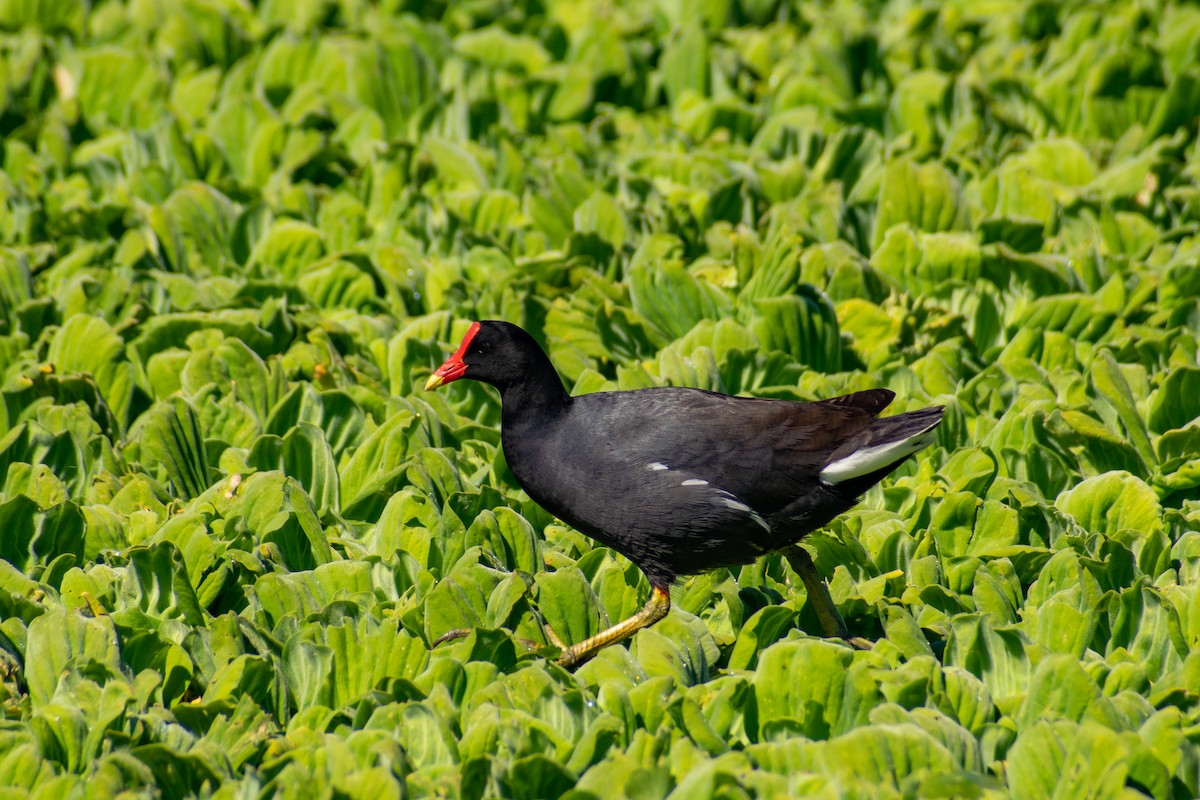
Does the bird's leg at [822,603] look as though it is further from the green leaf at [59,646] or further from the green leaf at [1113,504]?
the green leaf at [59,646]

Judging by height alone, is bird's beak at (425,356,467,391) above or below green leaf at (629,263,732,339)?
above

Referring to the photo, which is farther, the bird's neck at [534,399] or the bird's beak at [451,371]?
the bird's beak at [451,371]

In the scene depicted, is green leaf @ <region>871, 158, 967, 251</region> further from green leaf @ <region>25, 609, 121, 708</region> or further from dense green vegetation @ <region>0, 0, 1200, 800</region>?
green leaf @ <region>25, 609, 121, 708</region>

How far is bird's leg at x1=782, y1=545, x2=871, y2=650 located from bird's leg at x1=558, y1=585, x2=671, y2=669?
1.12 ft

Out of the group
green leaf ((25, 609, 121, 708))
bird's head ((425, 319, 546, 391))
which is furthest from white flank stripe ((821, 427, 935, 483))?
green leaf ((25, 609, 121, 708))

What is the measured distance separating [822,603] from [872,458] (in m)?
0.38

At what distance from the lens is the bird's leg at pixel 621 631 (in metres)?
3.45

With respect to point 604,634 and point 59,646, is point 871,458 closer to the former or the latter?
point 604,634

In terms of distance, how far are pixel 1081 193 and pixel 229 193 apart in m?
3.36

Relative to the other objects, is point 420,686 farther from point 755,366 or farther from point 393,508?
point 755,366

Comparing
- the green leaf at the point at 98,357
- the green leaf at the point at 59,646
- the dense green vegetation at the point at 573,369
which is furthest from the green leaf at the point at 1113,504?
the green leaf at the point at 98,357

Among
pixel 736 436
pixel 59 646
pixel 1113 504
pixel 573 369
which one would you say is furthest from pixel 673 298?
pixel 59 646

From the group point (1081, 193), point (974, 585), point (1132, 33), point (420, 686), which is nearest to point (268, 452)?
point (420, 686)

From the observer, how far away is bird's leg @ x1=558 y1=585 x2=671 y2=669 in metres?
3.45
